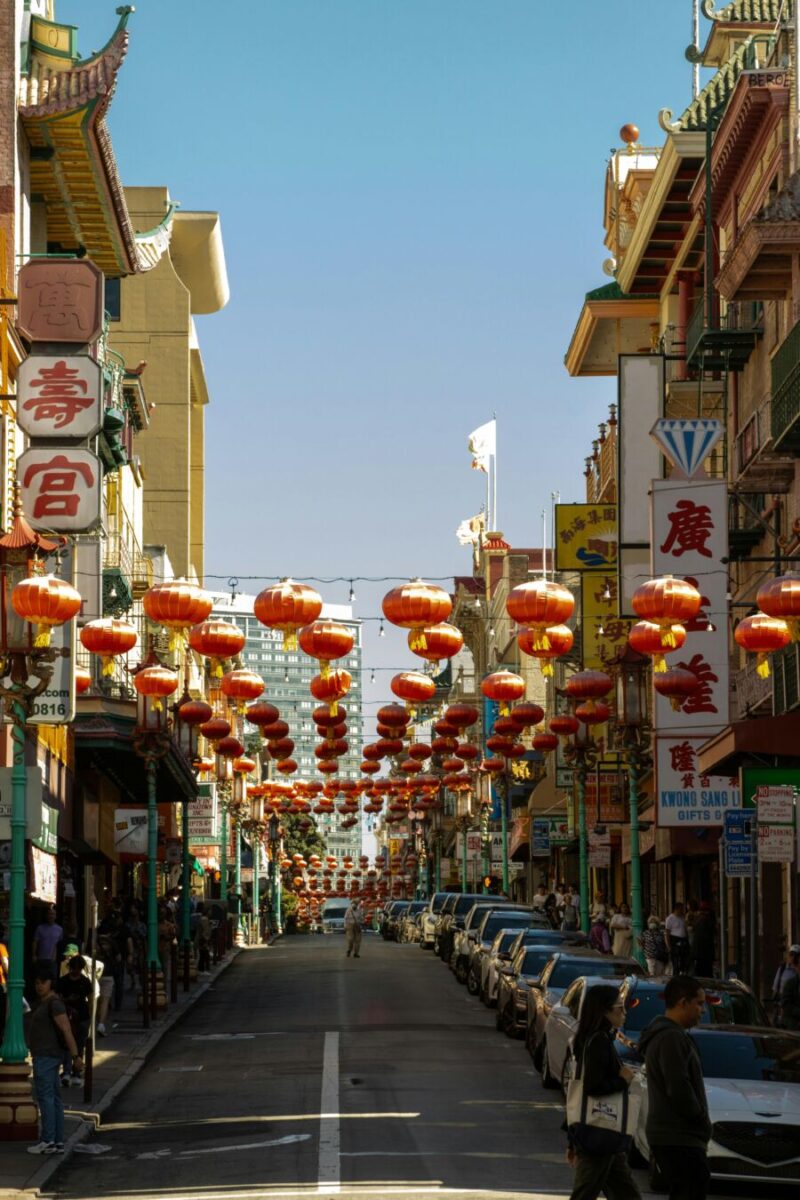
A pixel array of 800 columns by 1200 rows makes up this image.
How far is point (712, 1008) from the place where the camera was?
19.6m

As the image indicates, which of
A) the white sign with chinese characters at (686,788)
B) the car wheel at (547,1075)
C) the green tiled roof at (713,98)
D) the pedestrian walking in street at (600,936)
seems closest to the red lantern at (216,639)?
the car wheel at (547,1075)

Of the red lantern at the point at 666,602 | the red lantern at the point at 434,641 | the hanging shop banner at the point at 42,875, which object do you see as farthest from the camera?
the hanging shop banner at the point at 42,875

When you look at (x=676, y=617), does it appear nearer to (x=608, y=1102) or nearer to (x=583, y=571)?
(x=608, y=1102)

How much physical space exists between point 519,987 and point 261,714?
1475cm

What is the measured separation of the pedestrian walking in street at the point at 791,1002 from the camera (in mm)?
27141

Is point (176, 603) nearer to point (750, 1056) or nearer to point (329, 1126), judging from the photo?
point (329, 1126)

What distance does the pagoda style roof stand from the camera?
3862 cm

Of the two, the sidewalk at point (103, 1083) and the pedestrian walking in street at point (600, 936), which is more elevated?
the pedestrian walking in street at point (600, 936)

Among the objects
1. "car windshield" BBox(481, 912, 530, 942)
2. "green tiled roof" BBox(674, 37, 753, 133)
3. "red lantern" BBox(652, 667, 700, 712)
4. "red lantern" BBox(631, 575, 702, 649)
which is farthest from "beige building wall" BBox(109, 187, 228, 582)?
"red lantern" BBox(631, 575, 702, 649)

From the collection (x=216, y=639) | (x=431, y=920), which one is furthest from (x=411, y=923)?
(x=216, y=639)

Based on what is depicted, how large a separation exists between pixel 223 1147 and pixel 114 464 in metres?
31.9

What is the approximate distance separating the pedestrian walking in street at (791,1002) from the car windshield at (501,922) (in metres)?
13.1

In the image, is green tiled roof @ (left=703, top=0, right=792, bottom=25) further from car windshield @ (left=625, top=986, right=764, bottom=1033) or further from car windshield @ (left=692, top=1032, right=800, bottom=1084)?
car windshield @ (left=692, top=1032, right=800, bottom=1084)

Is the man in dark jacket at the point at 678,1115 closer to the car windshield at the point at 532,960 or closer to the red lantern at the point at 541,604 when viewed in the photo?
the red lantern at the point at 541,604
